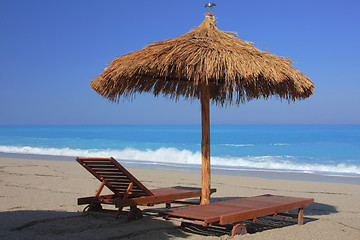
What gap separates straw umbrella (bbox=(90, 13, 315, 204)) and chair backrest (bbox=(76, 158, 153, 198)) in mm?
929

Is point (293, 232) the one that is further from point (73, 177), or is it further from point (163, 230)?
point (73, 177)

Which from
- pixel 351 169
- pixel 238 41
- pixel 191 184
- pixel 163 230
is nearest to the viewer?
pixel 163 230

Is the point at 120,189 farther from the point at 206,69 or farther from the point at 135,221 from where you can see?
the point at 206,69

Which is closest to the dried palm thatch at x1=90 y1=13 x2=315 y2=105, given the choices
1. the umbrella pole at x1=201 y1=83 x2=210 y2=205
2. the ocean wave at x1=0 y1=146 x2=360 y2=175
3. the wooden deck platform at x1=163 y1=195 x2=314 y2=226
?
the umbrella pole at x1=201 y1=83 x2=210 y2=205

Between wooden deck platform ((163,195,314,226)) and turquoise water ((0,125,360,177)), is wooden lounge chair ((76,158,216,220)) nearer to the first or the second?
wooden deck platform ((163,195,314,226))

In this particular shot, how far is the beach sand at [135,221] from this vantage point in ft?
14.5

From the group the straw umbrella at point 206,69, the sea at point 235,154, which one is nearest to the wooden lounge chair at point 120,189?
the straw umbrella at point 206,69

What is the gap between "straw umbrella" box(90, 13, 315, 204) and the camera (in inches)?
182

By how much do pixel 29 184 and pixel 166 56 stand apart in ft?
18.0

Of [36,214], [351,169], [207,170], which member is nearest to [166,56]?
[207,170]

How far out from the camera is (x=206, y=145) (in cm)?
535

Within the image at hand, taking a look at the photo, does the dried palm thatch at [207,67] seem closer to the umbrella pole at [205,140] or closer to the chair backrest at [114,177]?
the umbrella pole at [205,140]

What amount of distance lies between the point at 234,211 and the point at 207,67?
1.62m

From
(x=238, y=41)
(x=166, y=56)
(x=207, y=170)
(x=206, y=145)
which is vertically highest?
(x=238, y=41)
